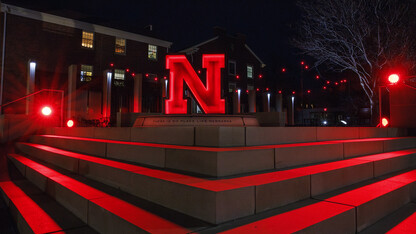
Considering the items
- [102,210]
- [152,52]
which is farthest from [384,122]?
[152,52]

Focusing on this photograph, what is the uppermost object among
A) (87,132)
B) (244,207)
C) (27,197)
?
(87,132)

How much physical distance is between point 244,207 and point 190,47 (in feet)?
68.4

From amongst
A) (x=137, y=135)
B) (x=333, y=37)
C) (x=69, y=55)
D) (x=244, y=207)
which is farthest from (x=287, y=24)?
(x=69, y=55)

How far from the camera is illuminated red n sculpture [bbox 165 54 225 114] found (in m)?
6.28

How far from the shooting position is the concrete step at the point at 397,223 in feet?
7.68

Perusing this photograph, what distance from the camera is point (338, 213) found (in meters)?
2.11

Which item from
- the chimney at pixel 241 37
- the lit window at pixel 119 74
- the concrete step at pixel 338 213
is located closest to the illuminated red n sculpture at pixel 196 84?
the concrete step at pixel 338 213

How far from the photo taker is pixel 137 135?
15.2ft

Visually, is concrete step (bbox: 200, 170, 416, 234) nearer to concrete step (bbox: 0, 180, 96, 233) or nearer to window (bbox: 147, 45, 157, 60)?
concrete step (bbox: 0, 180, 96, 233)

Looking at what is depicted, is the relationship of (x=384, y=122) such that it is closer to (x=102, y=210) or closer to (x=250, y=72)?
(x=102, y=210)

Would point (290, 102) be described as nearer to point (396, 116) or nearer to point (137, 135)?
point (396, 116)

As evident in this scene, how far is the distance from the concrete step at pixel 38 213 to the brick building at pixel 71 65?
7894 mm

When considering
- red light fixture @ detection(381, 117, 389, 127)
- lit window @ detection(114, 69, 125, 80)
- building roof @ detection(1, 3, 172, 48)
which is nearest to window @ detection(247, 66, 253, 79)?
building roof @ detection(1, 3, 172, 48)

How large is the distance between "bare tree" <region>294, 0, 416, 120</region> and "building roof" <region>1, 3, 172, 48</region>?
11720 millimetres
